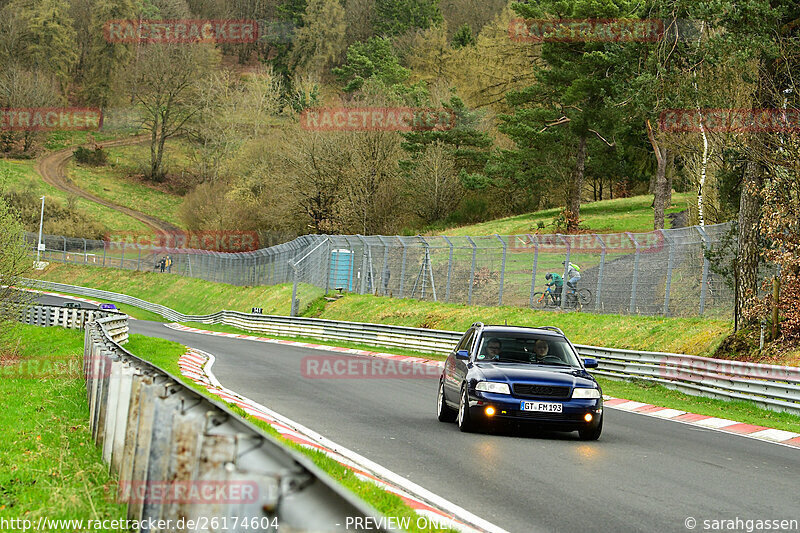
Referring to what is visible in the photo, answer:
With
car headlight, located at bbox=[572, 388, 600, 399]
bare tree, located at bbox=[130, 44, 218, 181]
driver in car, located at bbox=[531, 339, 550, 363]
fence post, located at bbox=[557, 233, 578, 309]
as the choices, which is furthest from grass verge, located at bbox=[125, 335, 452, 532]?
bare tree, located at bbox=[130, 44, 218, 181]

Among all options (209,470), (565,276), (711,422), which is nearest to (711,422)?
(711,422)

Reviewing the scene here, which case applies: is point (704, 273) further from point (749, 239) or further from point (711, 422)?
point (711, 422)

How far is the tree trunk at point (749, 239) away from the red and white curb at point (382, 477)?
475 inches

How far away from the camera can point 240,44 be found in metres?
144

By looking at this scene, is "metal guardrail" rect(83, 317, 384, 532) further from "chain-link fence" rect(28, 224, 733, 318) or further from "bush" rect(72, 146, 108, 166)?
"bush" rect(72, 146, 108, 166)

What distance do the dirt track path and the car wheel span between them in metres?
86.4

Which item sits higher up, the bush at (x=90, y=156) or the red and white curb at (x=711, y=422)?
the bush at (x=90, y=156)

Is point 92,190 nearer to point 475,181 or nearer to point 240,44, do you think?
point 240,44

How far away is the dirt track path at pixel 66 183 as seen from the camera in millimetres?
99000

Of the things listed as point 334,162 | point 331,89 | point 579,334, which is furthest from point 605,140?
point 331,89

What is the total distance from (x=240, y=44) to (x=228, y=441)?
147m

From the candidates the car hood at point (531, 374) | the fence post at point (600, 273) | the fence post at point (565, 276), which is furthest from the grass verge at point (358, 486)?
the fence post at point (565, 276)

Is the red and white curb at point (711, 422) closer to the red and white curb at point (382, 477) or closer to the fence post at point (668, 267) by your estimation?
the red and white curb at point (382, 477)

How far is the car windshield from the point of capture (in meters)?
12.9
